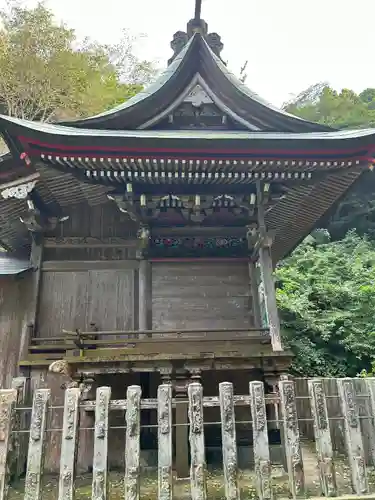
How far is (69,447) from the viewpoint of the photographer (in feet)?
14.6

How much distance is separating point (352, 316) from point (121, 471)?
969cm

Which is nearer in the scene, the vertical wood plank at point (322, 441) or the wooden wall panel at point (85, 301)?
the vertical wood plank at point (322, 441)

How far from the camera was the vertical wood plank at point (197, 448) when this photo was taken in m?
4.38

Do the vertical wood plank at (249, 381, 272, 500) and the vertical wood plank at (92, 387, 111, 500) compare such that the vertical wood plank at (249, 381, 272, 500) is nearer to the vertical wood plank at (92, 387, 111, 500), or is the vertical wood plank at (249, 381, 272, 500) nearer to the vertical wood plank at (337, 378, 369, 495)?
the vertical wood plank at (337, 378, 369, 495)

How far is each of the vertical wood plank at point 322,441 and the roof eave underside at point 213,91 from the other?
5.17 m

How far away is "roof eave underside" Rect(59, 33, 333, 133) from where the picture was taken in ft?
25.6

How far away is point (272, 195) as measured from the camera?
7.49m

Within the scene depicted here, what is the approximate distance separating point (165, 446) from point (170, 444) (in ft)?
0.19

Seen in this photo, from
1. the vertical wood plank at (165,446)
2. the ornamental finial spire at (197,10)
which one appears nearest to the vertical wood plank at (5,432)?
the vertical wood plank at (165,446)

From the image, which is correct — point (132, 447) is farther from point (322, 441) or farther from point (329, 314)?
point (329, 314)

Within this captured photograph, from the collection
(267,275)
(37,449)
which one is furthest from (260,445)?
(267,275)

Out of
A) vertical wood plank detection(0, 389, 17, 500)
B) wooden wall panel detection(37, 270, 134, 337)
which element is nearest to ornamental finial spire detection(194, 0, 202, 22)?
wooden wall panel detection(37, 270, 134, 337)

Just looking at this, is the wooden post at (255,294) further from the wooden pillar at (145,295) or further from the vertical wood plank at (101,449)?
the vertical wood plank at (101,449)

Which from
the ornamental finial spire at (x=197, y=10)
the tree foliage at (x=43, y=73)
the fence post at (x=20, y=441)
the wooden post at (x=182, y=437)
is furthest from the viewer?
the tree foliage at (x=43, y=73)
